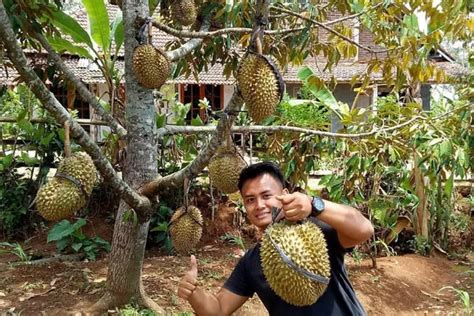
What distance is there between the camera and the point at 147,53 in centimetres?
236

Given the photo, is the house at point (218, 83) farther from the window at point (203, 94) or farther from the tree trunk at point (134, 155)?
the tree trunk at point (134, 155)

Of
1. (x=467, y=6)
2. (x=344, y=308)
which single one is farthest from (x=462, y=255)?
(x=344, y=308)

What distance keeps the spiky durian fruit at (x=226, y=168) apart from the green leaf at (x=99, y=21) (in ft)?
4.65

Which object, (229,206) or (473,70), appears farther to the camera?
(229,206)

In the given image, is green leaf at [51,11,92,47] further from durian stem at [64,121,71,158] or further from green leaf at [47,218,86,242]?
green leaf at [47,218,86,242]

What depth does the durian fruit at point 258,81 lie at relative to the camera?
1.53 meters

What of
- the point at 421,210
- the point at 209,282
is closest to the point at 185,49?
the point at 209,282

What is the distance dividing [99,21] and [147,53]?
935 millimetres

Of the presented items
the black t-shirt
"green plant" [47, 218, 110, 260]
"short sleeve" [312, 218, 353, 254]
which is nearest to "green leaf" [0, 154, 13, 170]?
"green plant" [47, 218, 110, 260]

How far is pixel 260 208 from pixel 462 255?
468 cm

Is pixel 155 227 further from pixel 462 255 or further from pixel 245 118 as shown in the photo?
pixel 462 255

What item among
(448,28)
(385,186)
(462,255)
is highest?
(448,28)

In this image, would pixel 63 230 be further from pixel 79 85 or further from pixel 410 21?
pixel 410 21

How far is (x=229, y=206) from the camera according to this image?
5.35 meters
